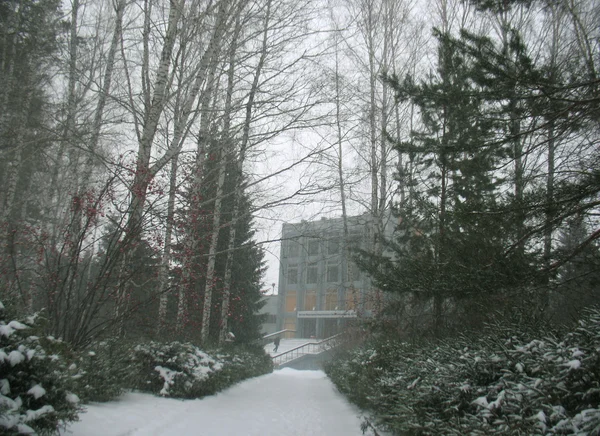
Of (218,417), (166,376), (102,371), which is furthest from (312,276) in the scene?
(102,371)

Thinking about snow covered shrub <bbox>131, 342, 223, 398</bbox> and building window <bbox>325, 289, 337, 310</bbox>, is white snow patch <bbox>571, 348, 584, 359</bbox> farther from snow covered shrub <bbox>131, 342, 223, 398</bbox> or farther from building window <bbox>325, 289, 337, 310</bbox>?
building window <bbox>325, 289, 337, 310</bbox>

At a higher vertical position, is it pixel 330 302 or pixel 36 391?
pixel 330 302

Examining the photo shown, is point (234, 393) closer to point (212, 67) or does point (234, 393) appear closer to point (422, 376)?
point (422, 376)

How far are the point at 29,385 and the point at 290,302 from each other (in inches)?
1808

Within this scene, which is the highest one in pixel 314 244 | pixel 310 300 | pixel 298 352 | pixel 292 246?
pixel 314 244

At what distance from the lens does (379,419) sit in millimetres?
5695

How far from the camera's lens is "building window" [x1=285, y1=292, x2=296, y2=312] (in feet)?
158

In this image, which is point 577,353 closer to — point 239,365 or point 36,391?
point 36,391

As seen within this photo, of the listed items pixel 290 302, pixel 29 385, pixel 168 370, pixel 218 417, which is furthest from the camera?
pixel 290 302

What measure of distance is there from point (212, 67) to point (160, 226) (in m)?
3.32

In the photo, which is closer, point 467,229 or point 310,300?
point 467,229

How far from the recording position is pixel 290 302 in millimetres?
48312

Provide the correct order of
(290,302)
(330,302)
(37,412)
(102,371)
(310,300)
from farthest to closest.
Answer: (290,302), (310,300), (330,302), (102,371), (37,412)

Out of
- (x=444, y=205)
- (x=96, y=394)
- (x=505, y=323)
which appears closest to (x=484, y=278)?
(x=505, y=323)
